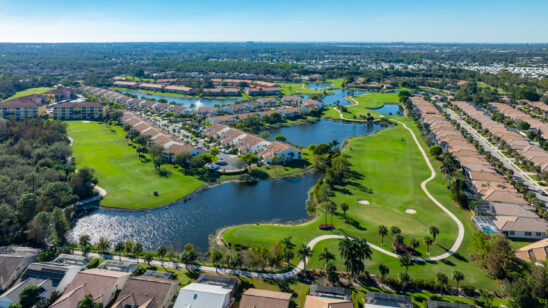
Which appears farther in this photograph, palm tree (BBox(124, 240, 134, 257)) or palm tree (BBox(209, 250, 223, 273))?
palm tree (BBox(124, 240, 134, 257))

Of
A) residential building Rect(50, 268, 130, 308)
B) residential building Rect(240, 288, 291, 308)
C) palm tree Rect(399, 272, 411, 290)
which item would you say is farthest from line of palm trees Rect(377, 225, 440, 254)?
residential building Rect(50, 268, 130, 308)

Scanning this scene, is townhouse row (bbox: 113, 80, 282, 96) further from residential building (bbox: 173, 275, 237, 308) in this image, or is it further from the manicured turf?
residential building (bbox: 173, 275, 237, 308)

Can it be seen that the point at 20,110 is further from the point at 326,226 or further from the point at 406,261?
the point at 406,261

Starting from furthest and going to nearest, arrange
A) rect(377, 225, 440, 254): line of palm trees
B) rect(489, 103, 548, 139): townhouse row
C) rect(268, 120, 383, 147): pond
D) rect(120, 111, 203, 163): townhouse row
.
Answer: rect(268, 120, 383, 147): pond → rect(489, 103, 548, 139): townhouse row → rect(120, 111, 203, 163): townhouse row → rect(377, 225, 440, 254): line of palm trees

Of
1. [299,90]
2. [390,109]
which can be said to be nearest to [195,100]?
[299,90]

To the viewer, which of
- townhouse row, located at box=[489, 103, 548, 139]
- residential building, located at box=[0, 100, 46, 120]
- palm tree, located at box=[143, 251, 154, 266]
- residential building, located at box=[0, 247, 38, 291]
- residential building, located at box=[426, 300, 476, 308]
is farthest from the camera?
residential building, located at box=[0, 100, 46, 120]

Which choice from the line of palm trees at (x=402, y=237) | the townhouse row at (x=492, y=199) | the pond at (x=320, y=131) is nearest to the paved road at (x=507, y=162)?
the townhouse row at (x=492, y=199)

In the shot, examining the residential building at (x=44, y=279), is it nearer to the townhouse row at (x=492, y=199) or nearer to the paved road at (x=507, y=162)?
the townhouse row at (x=492, y=199)
